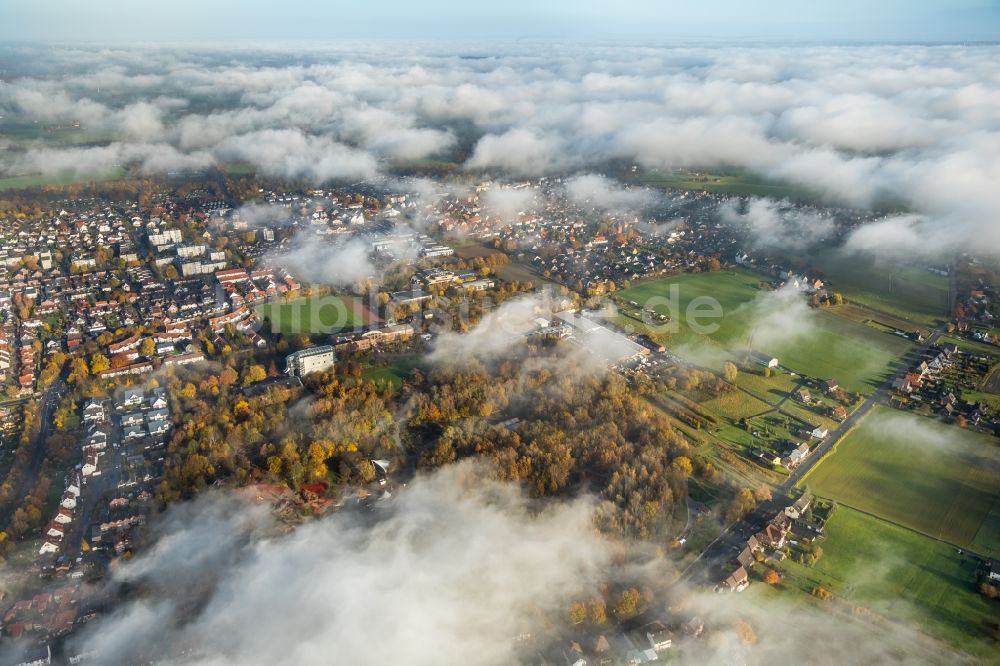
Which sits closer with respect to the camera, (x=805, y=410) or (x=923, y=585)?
(x=923, y=585)

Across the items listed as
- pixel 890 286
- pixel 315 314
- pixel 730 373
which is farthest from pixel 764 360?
pixel 315 314

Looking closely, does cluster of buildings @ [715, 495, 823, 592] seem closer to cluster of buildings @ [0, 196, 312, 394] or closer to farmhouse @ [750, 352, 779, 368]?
farmhouse @ [750, 352, 779, 368]

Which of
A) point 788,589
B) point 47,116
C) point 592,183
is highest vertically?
point 47,116

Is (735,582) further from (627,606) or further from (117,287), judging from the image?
(117,287)

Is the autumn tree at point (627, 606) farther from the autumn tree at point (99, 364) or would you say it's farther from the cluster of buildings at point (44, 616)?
the autumn tree at point (99, 364)

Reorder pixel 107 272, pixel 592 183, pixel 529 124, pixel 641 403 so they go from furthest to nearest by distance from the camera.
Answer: pixel 529 124 < pixel 592 183 < pixel 107 272 < pixel 641 403

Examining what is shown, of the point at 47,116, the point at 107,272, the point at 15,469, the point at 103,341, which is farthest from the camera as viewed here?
the point at 47,116

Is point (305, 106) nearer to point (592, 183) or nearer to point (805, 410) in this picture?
point (592, 183)

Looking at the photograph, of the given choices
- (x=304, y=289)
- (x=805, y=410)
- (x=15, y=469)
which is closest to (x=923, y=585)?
(x=805, y=410)

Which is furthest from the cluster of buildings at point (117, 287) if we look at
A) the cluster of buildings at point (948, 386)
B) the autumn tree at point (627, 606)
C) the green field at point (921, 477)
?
the cluster of buildings at point (948, 386)
